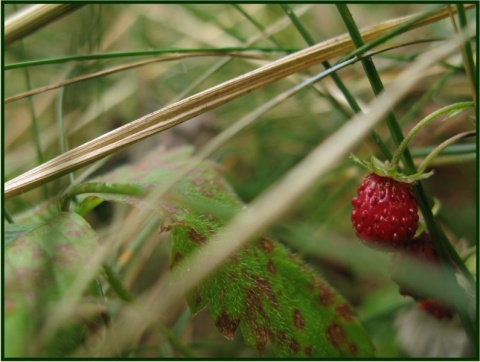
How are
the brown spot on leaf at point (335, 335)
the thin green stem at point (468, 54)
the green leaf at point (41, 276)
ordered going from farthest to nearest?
the brown spot on leaf at point (335, 335)
the thin green stem at point (468, 54)
the green leaf at point (41, 276)

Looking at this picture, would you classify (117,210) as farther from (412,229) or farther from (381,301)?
(412,229)

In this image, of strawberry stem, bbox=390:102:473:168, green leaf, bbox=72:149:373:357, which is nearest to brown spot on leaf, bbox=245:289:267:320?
green leaf, bbox=72:149:373:357

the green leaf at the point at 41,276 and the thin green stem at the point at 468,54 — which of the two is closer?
the green leaf at the point at 41,276

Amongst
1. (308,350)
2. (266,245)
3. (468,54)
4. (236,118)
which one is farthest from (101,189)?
(236,118)

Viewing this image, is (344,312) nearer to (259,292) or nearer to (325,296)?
(325,296)

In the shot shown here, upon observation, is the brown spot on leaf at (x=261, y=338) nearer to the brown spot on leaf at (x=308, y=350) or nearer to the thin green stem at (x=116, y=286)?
the brown spot on leaf at (x=308, y=350)

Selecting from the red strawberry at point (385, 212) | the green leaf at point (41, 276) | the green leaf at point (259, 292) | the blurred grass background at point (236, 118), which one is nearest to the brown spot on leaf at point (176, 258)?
the green leaf at point (259, 292)

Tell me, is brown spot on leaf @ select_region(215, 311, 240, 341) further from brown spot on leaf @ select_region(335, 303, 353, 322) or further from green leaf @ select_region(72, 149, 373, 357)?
brown spot on leaf @ select_region(335, 303, 353, 322)
